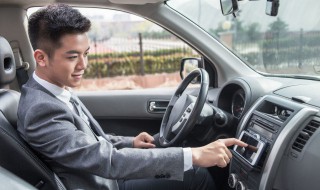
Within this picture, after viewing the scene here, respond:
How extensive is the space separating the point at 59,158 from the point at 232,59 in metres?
1.46

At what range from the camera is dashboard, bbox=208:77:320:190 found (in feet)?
5.16

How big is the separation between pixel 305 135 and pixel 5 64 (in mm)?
1317

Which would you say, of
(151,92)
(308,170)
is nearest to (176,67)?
(151,92)

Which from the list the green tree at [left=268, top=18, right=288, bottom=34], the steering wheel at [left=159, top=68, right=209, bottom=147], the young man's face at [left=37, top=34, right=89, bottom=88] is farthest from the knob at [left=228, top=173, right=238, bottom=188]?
the green tree at [left=268, top=18, right=288, bottom=34]

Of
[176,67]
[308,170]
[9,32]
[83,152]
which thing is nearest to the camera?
[83,152]

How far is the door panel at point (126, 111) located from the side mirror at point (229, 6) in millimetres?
865

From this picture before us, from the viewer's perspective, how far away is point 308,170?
1.54m

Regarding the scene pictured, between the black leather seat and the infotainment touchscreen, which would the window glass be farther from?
the black leather seat

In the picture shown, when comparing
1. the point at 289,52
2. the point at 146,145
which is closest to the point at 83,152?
the point at 146,145

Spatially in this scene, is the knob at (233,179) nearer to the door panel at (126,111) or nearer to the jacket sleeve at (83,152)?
the jacket sleeve at (83,152)

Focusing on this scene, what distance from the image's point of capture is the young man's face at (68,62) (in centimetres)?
149

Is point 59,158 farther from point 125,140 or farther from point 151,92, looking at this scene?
point 151,92

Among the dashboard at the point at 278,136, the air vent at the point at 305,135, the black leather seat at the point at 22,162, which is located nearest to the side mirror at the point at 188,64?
the dashboard at the point at 278,136

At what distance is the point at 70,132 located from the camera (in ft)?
4.60
